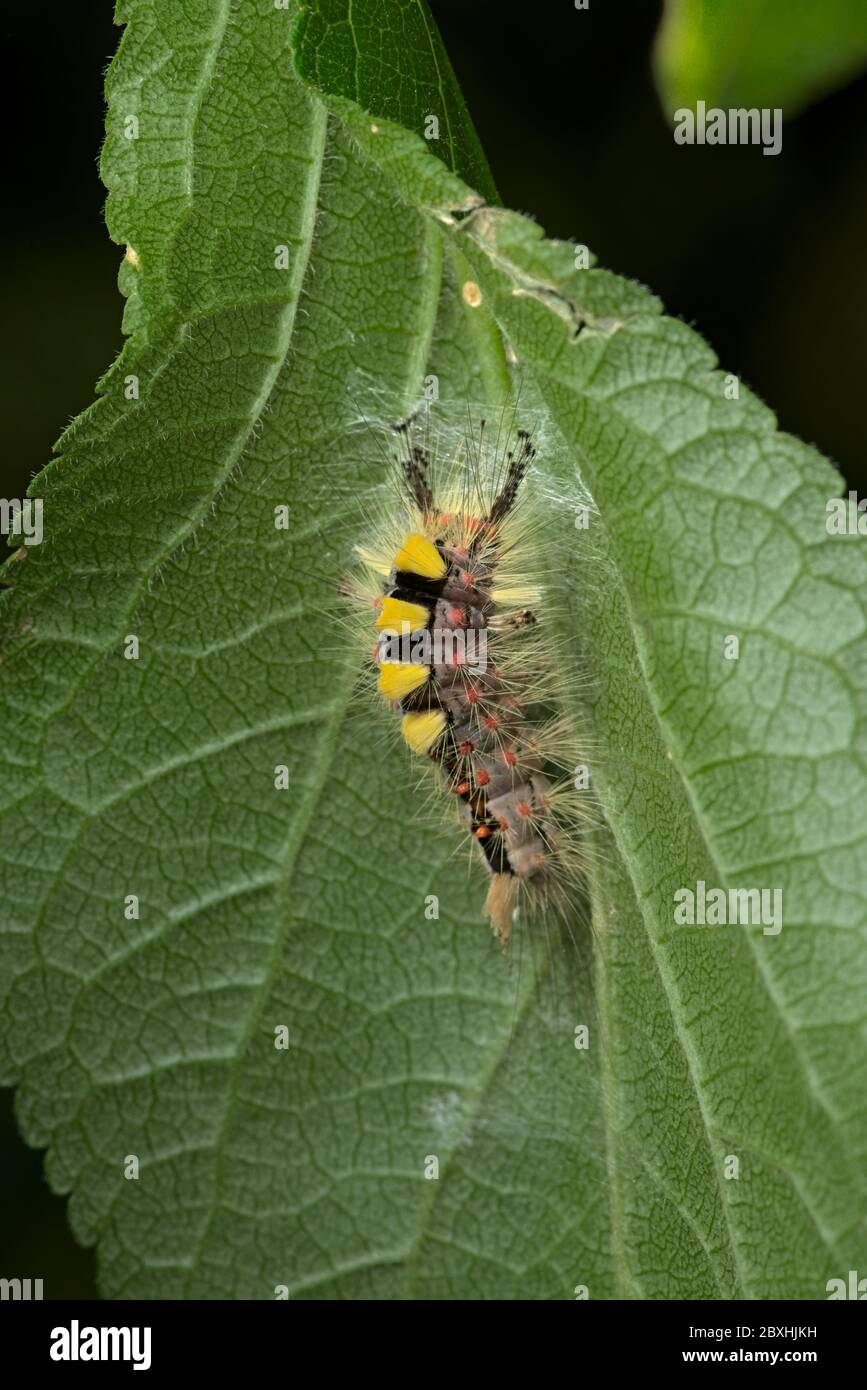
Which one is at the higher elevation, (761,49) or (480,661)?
(761,49)

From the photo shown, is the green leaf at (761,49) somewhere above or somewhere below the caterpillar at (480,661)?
above

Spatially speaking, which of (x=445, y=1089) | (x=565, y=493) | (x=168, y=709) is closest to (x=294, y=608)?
(x=168, y=709)

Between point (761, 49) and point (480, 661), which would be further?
point (480, 661)

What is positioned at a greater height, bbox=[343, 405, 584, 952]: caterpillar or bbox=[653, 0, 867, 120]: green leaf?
bbox=[653, 0, 867, 120]: green leaf

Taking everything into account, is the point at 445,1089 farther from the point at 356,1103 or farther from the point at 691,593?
the point at 691,593
